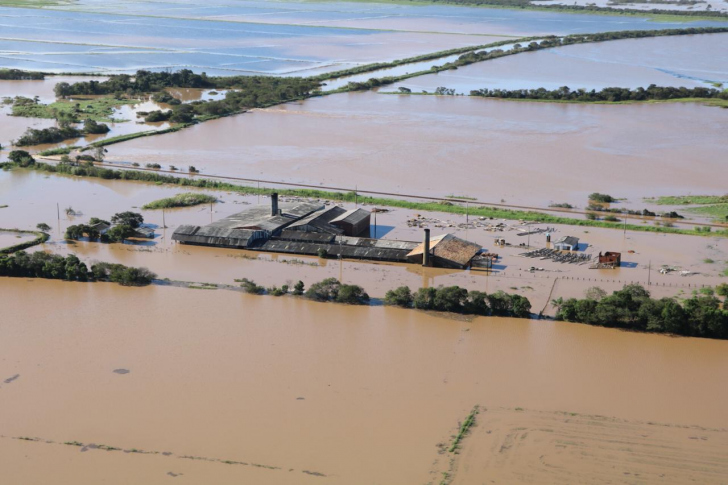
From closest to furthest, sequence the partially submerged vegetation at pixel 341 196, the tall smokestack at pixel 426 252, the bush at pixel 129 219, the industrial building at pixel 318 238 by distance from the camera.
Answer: the tall smokestack at pixel 426 252 → the industrial building at pixel 318 238 → the bush at pixel 129 219 → the partially submerged vegetation at pixel 341 196

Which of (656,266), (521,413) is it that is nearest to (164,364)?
(521,413)

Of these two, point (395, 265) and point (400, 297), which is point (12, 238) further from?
point (400, 297)

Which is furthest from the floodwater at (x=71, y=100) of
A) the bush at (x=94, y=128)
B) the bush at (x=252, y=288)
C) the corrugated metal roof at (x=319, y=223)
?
the bush at (x=252, y=288)

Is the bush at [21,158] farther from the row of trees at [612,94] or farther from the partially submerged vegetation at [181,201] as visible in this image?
the row of trees at [612,94]

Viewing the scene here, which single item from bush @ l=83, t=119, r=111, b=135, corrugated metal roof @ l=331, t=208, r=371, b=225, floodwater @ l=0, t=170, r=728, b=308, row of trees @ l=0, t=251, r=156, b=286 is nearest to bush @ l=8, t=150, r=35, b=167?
floodwater @ l=0, t=170, r=728, b=308

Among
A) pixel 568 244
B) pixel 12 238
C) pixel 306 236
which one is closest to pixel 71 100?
pixel 12 238

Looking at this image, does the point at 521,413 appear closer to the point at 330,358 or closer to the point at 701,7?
the point at 330,358
